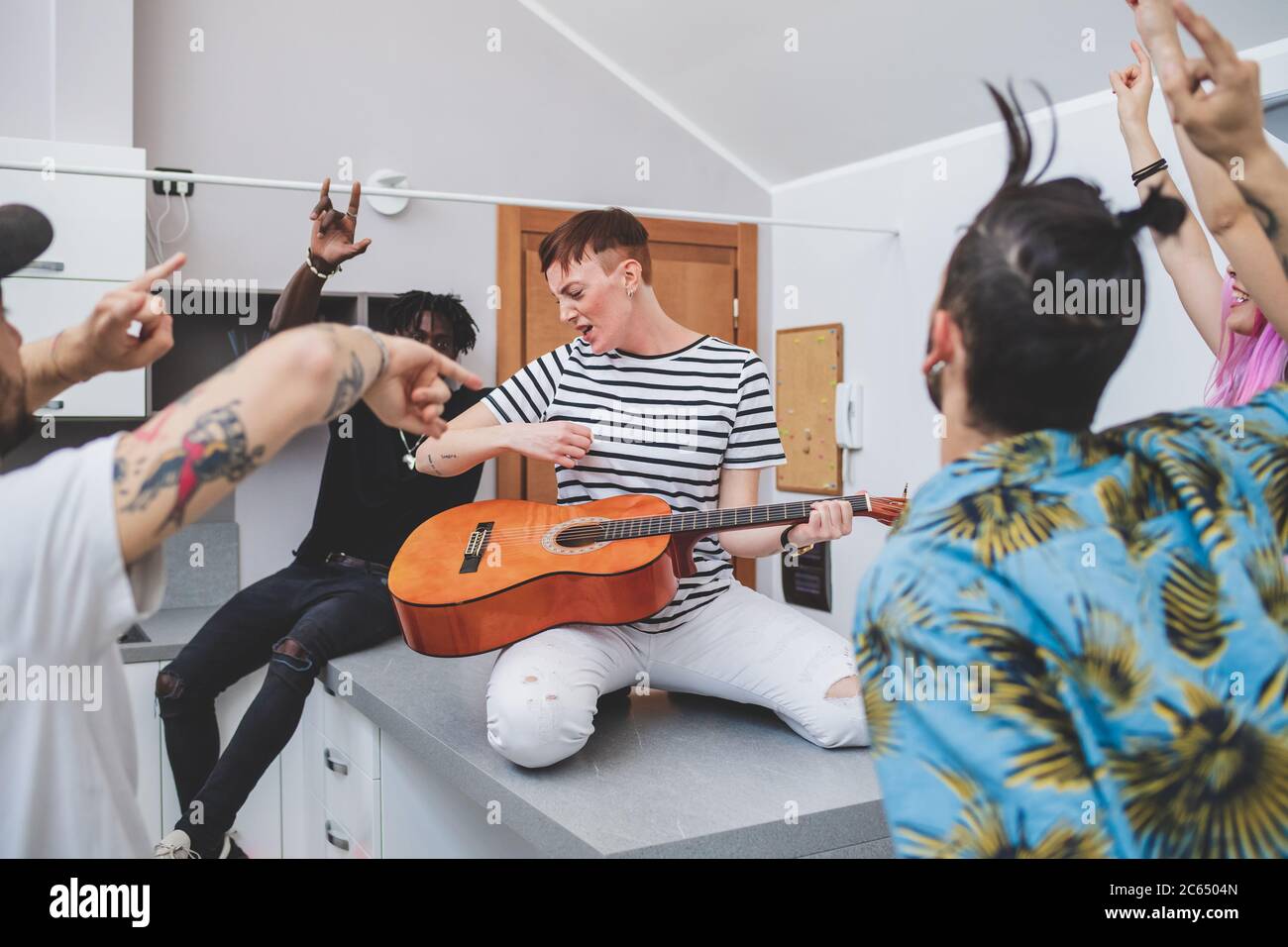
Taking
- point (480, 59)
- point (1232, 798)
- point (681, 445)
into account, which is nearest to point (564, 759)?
point (681, 445)

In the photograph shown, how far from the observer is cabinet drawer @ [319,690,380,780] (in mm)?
2357

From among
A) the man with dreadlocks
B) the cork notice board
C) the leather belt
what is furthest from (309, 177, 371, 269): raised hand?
the cork notice board

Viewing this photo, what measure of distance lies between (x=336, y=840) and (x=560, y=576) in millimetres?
1206

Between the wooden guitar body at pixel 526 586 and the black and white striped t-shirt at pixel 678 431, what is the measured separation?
0.44 feet

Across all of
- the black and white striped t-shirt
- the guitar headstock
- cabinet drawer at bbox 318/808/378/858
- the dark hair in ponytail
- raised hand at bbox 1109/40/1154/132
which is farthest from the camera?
cabinet drawer at bbox 318/808/378/858

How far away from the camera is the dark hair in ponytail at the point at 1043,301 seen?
88 cm

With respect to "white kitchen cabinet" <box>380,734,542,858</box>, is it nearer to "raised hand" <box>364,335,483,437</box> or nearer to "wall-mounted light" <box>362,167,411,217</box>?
"raised hand" <box>364,335,483,437</box>

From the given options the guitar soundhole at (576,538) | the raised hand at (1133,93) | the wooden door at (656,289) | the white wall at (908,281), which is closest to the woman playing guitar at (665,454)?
the guitar soundhole at (576,538)

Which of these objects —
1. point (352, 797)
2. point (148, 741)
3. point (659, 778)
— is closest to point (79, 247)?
point (148, 741)

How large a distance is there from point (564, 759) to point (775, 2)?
237cm

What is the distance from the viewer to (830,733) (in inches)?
75.6

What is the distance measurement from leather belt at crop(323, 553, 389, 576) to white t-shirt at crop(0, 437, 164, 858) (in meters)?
1.85

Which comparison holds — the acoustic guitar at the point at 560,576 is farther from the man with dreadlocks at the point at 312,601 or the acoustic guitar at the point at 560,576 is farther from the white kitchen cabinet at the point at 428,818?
the man with dreadlocks at the point at 312,601
